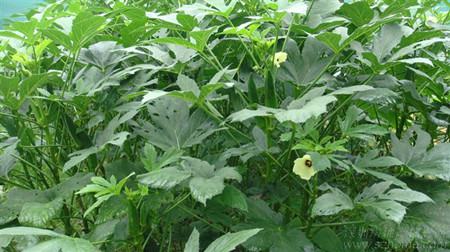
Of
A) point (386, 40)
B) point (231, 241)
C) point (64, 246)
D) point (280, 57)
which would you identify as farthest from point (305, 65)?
point (64, 246)

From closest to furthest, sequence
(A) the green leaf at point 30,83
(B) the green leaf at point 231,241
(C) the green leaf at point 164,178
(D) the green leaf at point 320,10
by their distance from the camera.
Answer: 1. (B) the green leaf at point 231,241
2. (C) the green leaf at point 164,178
3. (A) the green leaf at point 30,83
4. (D) the green leaf at point 320,10

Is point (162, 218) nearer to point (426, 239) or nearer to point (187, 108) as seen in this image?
point (187, 108)

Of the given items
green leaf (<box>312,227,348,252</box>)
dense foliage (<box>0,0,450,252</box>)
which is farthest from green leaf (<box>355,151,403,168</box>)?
green leaf (<box>312,227,348,252</box>)

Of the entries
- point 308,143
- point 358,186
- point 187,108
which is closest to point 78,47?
point 187,108

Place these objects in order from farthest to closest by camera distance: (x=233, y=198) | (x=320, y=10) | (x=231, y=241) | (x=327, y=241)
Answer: (x=320, y=10), (x=327, y=241), (x=233, y=198), (x=231, y=241)

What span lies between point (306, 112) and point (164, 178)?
0.23 m

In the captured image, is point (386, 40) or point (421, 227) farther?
point (386, 40)

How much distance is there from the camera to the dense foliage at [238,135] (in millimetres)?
770

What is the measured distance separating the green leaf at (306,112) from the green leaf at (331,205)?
146 mm

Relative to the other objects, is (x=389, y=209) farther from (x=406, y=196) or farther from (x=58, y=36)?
(x=58, y=36)

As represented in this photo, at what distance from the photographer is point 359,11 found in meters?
0.97

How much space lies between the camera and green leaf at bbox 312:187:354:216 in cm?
74

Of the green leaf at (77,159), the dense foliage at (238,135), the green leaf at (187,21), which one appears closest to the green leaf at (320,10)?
the dense foliage at (238,135)

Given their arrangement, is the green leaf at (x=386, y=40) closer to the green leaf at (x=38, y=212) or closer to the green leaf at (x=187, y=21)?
the green leaf at (x=187, y=21)
